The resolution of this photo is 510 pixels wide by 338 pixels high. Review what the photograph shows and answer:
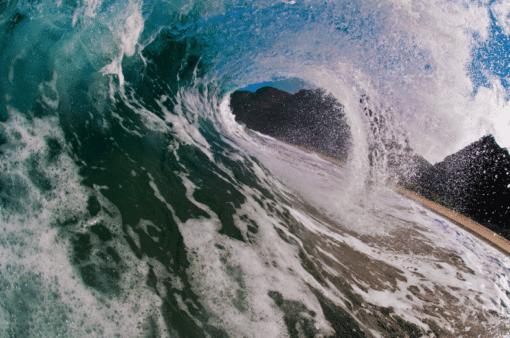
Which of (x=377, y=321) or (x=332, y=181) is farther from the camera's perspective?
(x=332, y=181)

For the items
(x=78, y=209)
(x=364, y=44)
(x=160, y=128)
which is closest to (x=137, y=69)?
(x=160, y=128)

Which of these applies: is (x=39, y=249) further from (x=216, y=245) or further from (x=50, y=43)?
(x=50, y=43)

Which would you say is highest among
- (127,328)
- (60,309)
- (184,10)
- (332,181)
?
(184,10)

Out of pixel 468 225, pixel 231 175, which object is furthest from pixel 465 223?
pixel 231 175

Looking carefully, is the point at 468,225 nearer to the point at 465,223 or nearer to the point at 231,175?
the point at 465,223

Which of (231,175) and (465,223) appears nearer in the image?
(465,223)

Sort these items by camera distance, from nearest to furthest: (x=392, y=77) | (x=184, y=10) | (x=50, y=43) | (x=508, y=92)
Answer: (x=508, y=92) → (x=392, y=77) → (x=184, y=10) → (x=50, y=43)

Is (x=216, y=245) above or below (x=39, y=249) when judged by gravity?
above

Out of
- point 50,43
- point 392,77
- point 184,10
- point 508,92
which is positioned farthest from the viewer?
point 50,43
